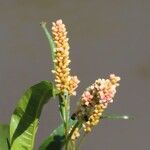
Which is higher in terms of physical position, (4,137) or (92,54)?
(92,54)

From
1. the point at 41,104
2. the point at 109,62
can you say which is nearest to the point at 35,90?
the point at 41,104

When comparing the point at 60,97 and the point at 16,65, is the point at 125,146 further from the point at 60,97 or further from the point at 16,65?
the point at 60,97

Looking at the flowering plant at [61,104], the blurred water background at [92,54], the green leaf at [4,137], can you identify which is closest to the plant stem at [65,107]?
the flowering plant at [61,104]

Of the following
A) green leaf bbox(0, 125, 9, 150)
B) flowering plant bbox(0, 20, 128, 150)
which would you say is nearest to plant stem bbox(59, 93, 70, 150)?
flowering plant bbox(0, 20, 128, 150)

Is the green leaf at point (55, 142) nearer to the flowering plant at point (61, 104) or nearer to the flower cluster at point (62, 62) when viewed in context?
the flowering plant at point (61, 104)

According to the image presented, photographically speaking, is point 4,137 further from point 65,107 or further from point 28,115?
point 65,107

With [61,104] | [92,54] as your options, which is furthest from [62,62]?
[92,54]
